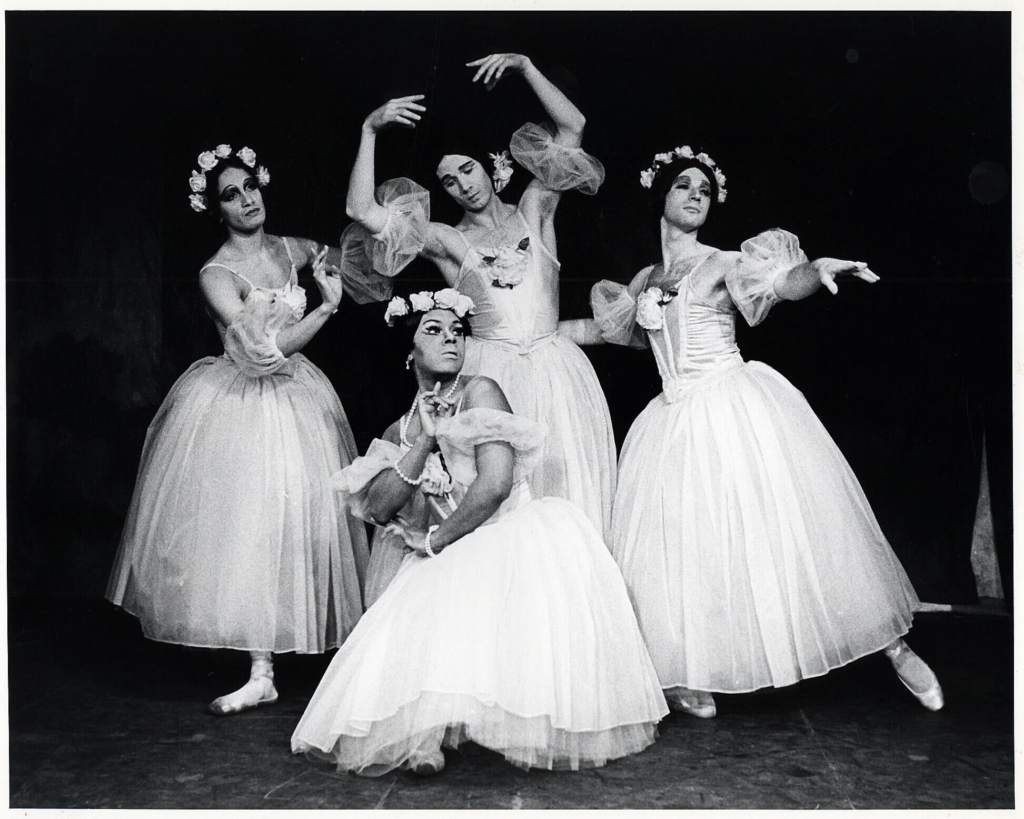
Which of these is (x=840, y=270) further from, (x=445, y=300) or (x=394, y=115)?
(x=394, y=115)

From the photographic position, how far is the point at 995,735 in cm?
363

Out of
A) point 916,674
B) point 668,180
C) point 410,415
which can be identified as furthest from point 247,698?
point 668,180

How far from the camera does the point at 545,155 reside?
158 inches

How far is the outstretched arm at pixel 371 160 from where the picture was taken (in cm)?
391

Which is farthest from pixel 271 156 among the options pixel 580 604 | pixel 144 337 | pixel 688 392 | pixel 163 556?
pixel 580 604

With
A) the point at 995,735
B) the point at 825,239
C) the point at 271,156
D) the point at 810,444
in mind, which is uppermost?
the point at 271,156

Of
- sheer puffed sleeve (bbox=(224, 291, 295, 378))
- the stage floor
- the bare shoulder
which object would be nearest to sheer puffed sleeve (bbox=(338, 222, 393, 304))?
sheer puffed sleeve (bbox=(224, 291, 295, 378))

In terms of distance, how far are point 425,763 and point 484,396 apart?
1214 mm

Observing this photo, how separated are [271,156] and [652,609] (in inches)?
90.3

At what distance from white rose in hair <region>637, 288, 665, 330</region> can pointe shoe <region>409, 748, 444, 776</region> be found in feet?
5.83

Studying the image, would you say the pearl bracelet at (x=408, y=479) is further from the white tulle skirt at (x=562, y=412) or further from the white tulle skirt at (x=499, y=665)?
the white tulle skirt at (x=562, y=412)

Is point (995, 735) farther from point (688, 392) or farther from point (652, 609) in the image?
point (688, 392)

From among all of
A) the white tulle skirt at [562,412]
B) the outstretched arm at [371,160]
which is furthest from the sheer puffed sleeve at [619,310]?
the outstretched arm at [371,160]

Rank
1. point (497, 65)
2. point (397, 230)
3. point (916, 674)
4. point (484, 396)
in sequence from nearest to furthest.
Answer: point (484, 396), point (916, 674), point (497, 65), point (397, 230)
